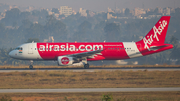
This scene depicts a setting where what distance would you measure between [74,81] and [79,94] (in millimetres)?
6998

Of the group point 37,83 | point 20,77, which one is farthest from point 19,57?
point 37,83

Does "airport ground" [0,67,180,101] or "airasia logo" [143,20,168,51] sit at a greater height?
"airasia logo" [143,20,168,51]

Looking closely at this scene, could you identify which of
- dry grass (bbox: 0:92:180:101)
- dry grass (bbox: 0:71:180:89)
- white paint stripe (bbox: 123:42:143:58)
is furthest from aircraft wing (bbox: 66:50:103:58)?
dry grass (bbox: 0:92:180:101)

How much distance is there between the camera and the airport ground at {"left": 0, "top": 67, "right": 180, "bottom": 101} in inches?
811

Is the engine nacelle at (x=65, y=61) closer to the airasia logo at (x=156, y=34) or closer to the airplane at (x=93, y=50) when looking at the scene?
the airplane at (x=93, y=50)

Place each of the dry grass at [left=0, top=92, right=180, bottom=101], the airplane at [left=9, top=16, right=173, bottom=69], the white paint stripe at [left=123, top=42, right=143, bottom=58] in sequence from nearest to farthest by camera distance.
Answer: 1. the dry grass at [left=0, top=92, right=180, bottom=101]
2. the airplane at [left=9, top=16, right=173, bottom=69]
3. the white paint stripe at [left=123, top=42, right=143, bottom=58]

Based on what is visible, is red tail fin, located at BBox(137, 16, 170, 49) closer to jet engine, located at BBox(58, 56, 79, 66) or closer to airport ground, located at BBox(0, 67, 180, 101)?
airport ground, located at BBox(0, 67, 180, 101)

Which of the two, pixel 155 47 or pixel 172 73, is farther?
pixel 155 47

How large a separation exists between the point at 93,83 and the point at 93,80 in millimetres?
2017

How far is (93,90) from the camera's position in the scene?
23.5 metres

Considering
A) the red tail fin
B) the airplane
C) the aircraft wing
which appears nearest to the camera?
the aircraft wing

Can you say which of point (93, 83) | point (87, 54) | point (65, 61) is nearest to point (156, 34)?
point (87, 54)

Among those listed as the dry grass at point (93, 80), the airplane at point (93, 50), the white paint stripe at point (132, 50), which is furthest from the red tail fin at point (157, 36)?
the dry grass at point (93, 80)

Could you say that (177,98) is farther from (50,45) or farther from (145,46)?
(50,45)
